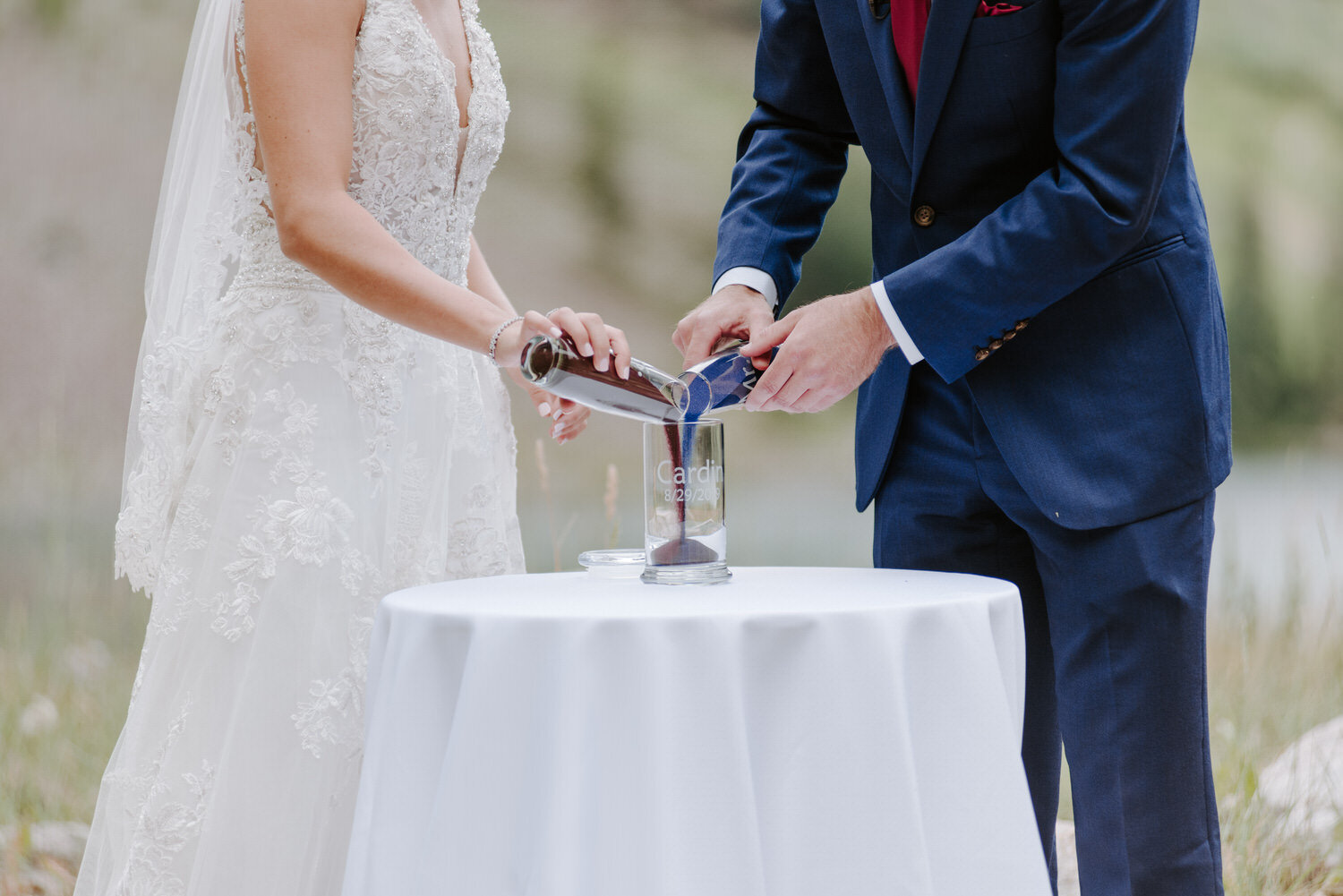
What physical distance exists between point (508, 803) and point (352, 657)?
522mm

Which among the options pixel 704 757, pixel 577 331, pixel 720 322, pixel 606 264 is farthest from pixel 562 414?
pixel 606 264

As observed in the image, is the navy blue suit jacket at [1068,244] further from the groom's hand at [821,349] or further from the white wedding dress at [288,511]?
the white wedding dress at [288,511]

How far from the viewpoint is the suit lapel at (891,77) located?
1.51 metres

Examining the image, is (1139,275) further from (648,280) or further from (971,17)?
(648,280)

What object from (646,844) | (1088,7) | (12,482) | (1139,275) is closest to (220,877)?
(646,844)

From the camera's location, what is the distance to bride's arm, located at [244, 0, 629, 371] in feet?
4.79

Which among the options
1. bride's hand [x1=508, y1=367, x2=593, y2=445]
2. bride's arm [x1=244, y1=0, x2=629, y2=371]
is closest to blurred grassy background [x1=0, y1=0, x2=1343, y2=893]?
bride's hand [x1=508, y1=367, x2=593, y2=445]

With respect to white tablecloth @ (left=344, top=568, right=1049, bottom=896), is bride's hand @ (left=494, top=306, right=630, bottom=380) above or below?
above

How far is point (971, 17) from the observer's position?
55.5 inches

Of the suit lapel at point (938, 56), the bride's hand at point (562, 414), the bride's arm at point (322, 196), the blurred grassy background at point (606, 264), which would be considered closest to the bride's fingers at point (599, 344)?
the bride's arm at point (322, 196)

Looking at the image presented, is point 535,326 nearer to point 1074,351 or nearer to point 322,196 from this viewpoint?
point 322,196

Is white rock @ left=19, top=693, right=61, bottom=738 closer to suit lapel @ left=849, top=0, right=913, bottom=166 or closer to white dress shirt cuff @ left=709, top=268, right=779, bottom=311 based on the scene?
white dress shirt cuff @ left=709, top=268, right=779, bottom=311

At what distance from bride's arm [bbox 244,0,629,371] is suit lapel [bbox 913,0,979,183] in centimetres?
58

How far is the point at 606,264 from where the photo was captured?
3.40 m
